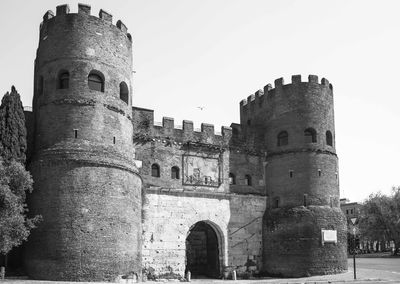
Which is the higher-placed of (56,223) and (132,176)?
(132,176)

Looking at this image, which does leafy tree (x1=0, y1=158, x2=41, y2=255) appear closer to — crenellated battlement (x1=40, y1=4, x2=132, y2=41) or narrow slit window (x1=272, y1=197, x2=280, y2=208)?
crenellated battlement (x1=40, y1=4, x2=132, y2=41)

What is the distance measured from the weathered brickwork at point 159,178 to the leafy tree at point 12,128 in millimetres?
914

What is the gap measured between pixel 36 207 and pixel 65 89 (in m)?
5.98

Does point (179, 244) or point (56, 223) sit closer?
point (56, 223)

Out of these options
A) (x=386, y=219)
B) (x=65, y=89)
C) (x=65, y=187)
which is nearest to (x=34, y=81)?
(x=65, y=89)

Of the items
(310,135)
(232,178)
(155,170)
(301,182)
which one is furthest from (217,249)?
(310,135)

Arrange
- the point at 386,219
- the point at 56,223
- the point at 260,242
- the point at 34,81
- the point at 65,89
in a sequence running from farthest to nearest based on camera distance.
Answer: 1. the point at 386,219
2. the point at 260,242
3. the point at 34,81
4. the point at 65,89
5. the point at 56,223

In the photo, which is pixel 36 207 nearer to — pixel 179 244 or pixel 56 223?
pixel 56 223

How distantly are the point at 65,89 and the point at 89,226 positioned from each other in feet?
23.0

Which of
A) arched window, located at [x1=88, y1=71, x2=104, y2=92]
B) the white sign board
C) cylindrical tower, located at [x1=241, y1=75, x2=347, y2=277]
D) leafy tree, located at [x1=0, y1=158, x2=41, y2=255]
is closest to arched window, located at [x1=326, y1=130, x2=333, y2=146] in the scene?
cylindrical tower, located at [x1=241, y1=75, x2=347, y2=277]

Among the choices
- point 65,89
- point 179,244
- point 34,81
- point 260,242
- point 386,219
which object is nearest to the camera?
point 65,89

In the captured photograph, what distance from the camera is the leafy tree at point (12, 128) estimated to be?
956 inches

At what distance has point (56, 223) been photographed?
23688 mm

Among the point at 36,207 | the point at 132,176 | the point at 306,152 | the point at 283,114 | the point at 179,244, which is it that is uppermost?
the point at 283,114
